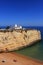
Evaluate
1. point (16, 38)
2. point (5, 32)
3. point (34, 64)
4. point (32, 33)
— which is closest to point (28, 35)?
point (32, 33)

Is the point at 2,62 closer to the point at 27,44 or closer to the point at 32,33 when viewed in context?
the point at 27,44

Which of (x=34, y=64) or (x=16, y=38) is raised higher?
(x=16, y=38)

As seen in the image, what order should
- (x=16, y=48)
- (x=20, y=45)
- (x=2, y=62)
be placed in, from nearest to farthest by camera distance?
(x=2, y=62) → (x=16, y=48) → (x=20, y=45)

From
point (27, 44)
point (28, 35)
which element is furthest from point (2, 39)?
point (28, 35)

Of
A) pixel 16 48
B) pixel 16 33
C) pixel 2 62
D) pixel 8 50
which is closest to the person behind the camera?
pixel 2 62

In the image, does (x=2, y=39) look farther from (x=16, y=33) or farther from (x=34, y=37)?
(x=34, y=37)

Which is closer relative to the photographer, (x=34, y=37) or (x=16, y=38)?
(x=16, y=38)
